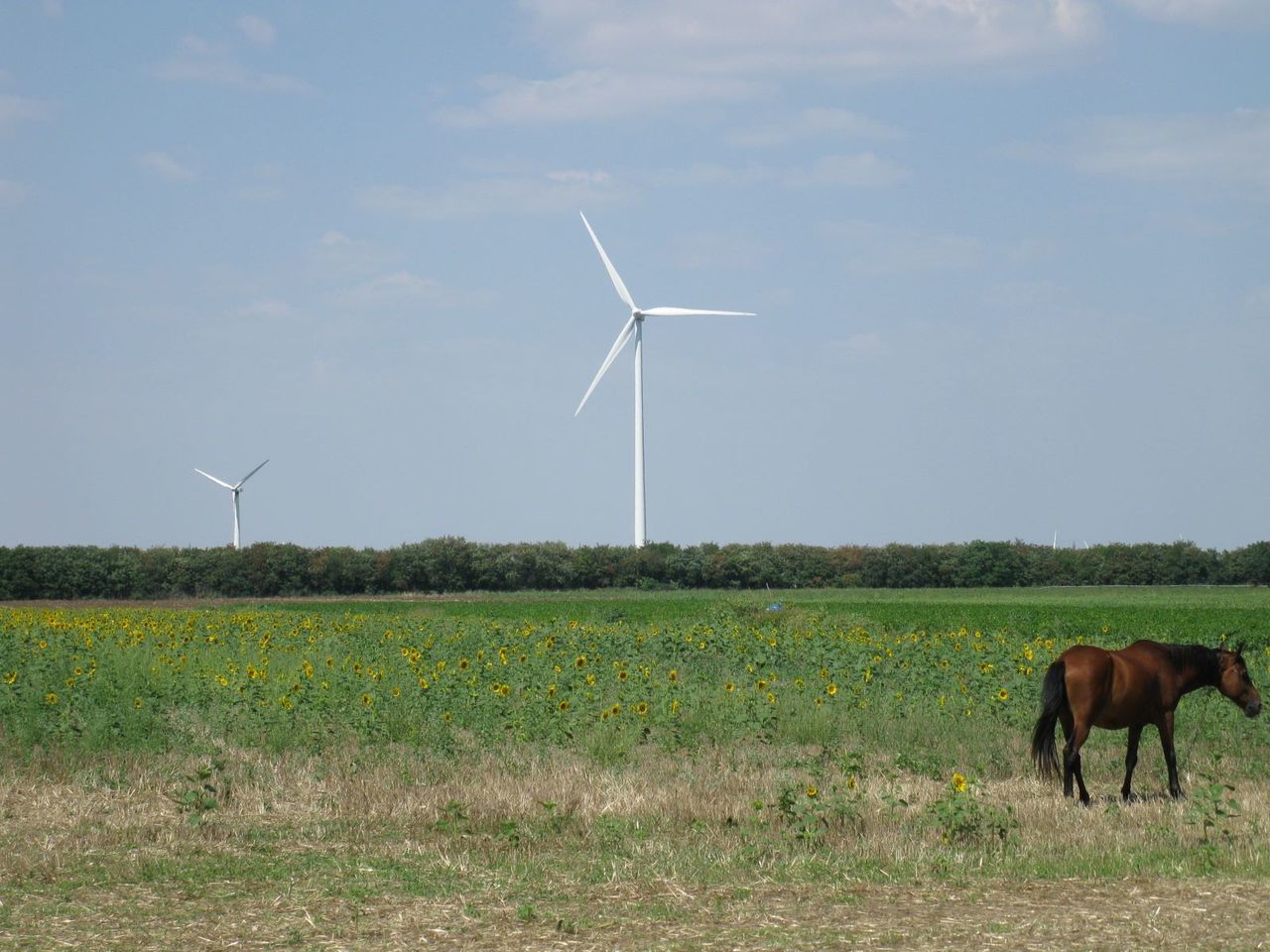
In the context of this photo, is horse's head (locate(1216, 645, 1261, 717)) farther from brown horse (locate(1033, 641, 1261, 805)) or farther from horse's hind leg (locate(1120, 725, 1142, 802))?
horse's hind leg (locate(1120, 725, 1142, 802))

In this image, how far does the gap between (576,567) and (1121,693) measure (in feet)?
235

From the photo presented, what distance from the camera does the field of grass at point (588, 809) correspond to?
8.36 m

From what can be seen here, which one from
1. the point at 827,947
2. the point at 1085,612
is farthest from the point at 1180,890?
the point at 1085,612

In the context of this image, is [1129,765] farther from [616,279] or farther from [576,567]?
[576,567]

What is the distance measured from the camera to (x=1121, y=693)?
1233 cm

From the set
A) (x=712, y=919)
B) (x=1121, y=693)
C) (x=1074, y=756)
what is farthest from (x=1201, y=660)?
(x=712, y=919)

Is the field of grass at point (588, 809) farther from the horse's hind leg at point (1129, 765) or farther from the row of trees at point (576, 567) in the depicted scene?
the row of trees at point (576, 567)

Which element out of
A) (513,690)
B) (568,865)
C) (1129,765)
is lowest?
(568,865)

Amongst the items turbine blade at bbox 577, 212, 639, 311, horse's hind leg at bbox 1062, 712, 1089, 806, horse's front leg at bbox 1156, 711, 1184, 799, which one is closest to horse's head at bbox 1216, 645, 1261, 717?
horse's front leg at bbox 1156, 711, 1184, 799

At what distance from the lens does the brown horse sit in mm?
12219

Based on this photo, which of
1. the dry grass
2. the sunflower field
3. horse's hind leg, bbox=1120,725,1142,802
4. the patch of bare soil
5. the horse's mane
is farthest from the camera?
the sunflower field

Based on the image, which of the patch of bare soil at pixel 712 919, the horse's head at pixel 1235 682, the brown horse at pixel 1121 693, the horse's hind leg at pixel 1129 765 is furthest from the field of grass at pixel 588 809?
the horse's head at pixel 1235 682

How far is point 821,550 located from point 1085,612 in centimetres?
4567

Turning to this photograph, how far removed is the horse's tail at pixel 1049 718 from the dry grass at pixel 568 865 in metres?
0.30
